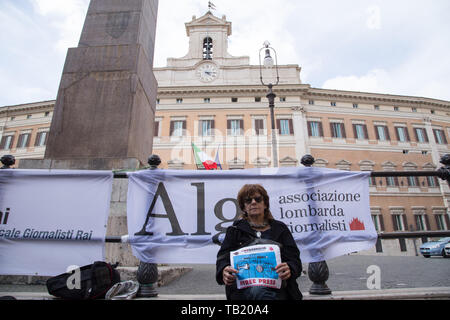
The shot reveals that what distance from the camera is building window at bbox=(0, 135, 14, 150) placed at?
89.7 feet

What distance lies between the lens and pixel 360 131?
2484cm

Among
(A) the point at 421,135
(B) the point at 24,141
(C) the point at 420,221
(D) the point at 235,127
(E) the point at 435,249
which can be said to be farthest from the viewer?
(B) the point at 24,141

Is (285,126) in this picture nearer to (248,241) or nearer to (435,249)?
(435,249)

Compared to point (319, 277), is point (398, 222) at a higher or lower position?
higher

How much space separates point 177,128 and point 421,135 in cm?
2622

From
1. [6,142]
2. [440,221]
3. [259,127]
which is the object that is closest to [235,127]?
[259,127]

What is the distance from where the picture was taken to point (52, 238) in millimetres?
2307

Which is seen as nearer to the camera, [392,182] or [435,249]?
[435,249]

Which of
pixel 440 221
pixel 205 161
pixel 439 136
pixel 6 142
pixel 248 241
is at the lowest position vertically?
pixel 248 241

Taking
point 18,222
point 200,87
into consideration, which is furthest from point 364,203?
point 200,87

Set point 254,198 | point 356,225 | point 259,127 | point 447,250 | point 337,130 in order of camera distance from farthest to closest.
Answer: point 337,130
point 259,127
point 447,250
point 356,225
point 254,198

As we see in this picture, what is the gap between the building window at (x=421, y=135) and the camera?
84.5 ft
